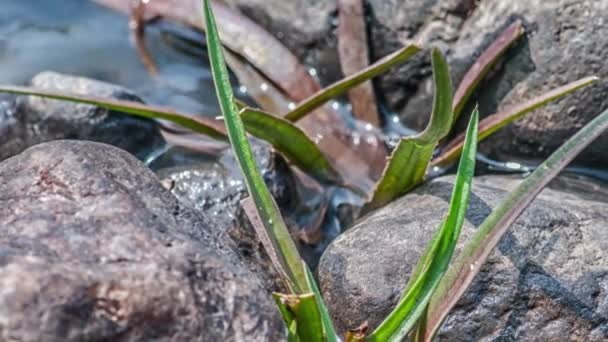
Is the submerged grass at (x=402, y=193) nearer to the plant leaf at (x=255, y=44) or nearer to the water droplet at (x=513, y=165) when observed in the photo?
the water droplet at (x=513, y=165)

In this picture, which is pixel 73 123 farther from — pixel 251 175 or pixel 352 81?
pixel 251 175

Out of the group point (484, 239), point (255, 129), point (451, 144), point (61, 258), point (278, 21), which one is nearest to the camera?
point (61, 258)

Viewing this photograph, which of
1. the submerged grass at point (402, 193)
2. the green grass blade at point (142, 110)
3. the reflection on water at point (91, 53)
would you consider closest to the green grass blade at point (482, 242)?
the submerged grass at point (402, 193)

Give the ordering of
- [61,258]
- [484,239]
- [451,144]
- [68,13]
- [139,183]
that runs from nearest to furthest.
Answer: [61,258] < [139,183] < [484,239] < [451,144] < [68,13]

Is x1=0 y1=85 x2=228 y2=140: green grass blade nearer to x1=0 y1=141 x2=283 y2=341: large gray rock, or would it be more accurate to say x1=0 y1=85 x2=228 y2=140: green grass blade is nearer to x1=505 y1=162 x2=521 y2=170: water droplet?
x1=0 y1=141 x2=283 y2=341: large gray rock

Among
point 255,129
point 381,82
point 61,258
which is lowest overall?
point 61,258

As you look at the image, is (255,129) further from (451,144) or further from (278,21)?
(278,21)

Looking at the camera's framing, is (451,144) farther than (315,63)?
No

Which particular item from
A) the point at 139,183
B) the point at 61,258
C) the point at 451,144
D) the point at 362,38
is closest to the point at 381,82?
the point at 362,38
